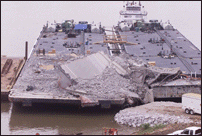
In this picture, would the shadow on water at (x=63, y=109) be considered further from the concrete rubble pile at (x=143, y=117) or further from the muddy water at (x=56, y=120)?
the concrete rubble pile at (x=143, y=117)

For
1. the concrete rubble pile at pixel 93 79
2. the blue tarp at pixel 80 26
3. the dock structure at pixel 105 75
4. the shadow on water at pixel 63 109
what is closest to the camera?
the dock structure at pixel 105 75

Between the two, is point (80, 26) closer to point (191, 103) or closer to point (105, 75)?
point (105, 75)

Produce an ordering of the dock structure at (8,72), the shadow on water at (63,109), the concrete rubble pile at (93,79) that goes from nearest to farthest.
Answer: the shadow on water at (63,109), the concrete rubble pile at (93,79), the dock structure at (8,72)

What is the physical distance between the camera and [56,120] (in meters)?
28.2

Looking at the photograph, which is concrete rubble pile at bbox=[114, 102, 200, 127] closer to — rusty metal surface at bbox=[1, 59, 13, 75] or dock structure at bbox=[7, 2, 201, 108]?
dock structure at bbox=[7, 2, 201, 108]

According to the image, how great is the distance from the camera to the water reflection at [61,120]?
2609 centimetres

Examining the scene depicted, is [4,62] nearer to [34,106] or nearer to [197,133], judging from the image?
[34,106]

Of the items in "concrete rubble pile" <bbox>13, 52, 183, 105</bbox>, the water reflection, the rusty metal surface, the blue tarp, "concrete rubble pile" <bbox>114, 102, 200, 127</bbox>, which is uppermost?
the blue tarp

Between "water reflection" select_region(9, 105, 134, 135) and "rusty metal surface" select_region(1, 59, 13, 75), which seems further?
"rusty metal surface" select_region(1, 59, 13, 75)

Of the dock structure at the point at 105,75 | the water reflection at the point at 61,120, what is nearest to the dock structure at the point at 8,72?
the dock structure at the point at 105,75

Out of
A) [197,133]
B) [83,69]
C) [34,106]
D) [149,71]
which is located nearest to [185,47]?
[149,71]

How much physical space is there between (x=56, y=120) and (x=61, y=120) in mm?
313

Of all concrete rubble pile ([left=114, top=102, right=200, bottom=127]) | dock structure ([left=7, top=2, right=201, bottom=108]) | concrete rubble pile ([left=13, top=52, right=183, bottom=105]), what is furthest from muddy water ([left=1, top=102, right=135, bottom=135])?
concrete rubble pile ([left=13, top=52, right=183, bottom=105])

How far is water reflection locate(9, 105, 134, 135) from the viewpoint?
26.1 metres
